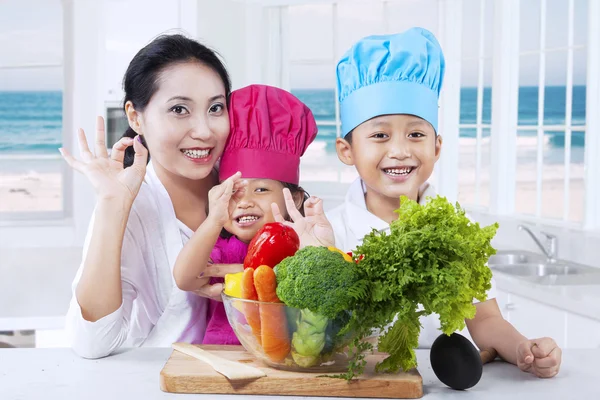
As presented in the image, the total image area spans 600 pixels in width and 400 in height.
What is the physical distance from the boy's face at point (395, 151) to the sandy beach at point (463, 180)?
11.4m

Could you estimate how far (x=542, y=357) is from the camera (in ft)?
4.48

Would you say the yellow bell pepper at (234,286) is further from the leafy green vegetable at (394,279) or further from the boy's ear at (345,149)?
the boy's ear at (345,149)

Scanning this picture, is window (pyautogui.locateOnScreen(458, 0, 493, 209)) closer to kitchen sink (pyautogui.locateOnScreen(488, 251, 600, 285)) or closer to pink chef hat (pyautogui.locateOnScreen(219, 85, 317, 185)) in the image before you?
kitchen sink (pyautogui.locateOnScreen(488, 251, 600, 285))

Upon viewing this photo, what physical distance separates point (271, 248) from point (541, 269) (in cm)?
257

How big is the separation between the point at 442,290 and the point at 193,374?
450 millimetres

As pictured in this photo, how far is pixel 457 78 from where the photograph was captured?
187 inches

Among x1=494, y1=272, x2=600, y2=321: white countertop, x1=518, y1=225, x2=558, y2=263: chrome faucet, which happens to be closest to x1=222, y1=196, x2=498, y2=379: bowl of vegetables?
x1=494, y1=272, x2=600, y2=321: white countertop

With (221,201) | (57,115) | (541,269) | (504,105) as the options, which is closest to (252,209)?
(221,201)

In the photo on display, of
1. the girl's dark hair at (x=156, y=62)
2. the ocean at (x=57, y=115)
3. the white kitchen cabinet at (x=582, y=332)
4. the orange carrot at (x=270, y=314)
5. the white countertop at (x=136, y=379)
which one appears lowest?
the white kitchen cabinet at (x=582, y=332)

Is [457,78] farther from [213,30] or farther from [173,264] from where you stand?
[173,264]

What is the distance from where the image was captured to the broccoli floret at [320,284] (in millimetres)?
1173

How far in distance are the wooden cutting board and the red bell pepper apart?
0.19 m

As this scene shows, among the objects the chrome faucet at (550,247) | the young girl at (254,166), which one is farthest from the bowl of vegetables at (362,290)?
the chrome faucet at (550,247)

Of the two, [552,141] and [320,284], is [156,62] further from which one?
[552,141]
